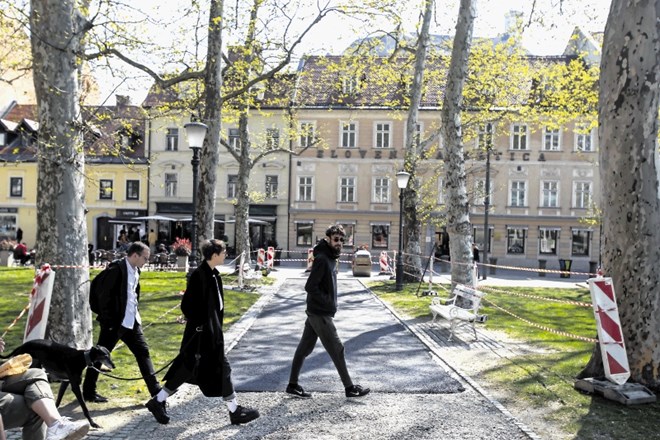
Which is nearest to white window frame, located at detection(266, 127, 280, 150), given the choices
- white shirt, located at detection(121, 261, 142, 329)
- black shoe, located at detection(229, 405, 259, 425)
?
white shirt, located at detection(121, 261, 142, 329)

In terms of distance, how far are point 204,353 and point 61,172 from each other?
3.31m

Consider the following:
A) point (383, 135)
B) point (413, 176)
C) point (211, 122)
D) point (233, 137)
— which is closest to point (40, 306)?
point (211, 122)

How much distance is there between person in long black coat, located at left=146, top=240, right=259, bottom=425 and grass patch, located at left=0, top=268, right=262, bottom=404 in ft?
2.25

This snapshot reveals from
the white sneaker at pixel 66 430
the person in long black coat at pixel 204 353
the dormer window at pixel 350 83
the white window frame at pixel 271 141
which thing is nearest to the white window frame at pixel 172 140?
the white window frame at pixel 271 141

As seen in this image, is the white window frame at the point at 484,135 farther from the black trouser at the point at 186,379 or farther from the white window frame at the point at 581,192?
the black trouser at the point at 186,379

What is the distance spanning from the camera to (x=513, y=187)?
42.1m

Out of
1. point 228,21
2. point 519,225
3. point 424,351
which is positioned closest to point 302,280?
point 228,21

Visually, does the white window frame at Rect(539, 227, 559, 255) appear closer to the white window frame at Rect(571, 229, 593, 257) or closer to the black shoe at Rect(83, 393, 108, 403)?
the white window frame at Rect(571, 229, 593, 257)

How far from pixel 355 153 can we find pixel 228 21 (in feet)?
88.5

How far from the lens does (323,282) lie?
651cm

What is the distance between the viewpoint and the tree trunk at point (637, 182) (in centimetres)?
688

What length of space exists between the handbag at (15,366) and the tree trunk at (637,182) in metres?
6.10

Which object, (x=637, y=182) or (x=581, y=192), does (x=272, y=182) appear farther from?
(x=637, y=182)

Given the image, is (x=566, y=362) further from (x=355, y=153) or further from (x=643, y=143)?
(x=355, y=153)
